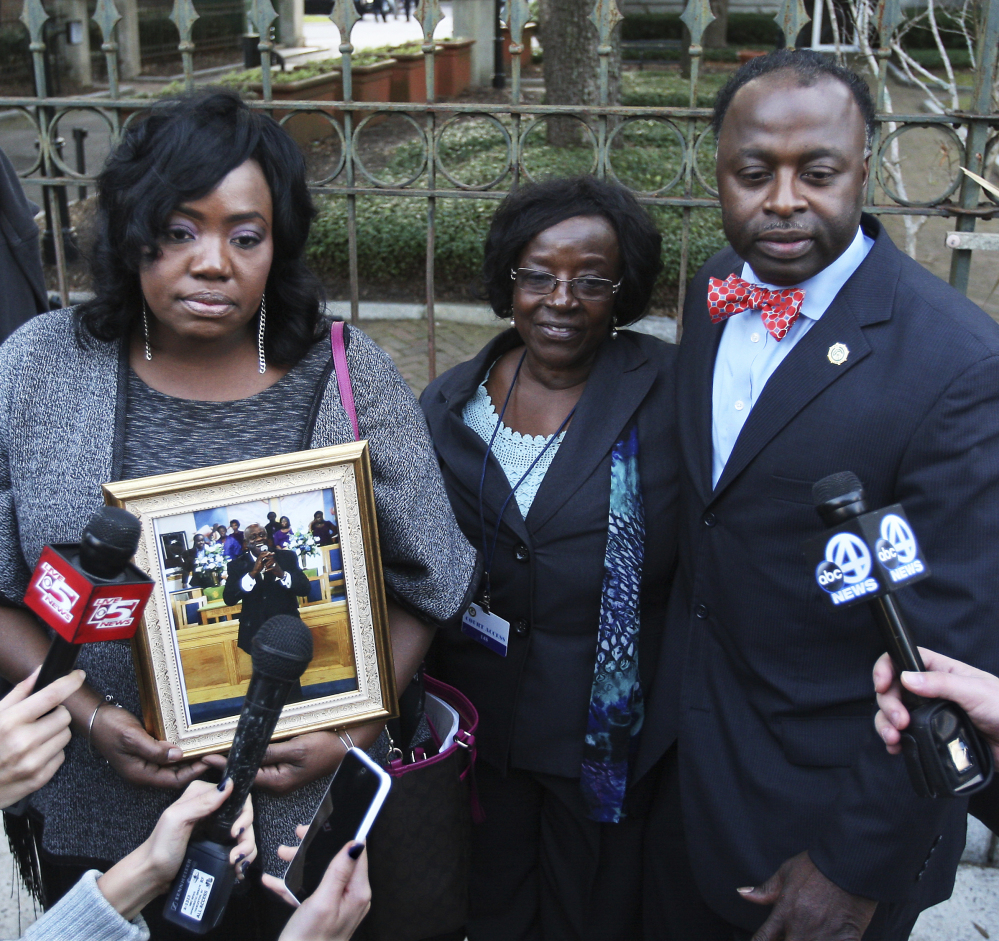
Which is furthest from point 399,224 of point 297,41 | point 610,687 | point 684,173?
point 297,41

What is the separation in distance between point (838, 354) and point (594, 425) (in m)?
0.72

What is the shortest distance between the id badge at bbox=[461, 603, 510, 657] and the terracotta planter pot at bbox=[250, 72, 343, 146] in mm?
7718

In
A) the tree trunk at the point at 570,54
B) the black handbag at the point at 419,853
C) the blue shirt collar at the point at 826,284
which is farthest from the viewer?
the tree trunk at the point at 570,54

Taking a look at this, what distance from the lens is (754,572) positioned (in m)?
2.04

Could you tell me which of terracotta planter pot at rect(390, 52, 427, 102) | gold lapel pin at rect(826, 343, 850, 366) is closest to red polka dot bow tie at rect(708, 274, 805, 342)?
gold lapel pin at rect(826, 343, 850, 366)

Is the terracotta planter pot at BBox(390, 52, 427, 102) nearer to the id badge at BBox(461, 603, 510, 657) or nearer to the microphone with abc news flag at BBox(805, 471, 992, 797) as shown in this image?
the id badge at BBox(461, 603, 510, 657)

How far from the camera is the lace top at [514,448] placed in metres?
2.55

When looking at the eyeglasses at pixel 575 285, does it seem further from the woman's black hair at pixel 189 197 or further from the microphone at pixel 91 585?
the microphone at pixel 91 585

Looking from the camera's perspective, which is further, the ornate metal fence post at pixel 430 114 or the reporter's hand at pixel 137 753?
the ornate metal fence post at pixel 430 114

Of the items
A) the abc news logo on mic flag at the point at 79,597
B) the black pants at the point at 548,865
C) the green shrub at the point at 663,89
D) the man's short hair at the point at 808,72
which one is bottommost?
the black pants at the point at 548,865

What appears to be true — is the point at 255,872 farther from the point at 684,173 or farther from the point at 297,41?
the point at 297,41

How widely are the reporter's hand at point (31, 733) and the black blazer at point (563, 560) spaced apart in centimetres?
124

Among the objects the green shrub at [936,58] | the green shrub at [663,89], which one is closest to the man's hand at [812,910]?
the green shrub at [663,89]

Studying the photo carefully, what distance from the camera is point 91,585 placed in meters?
1.28
